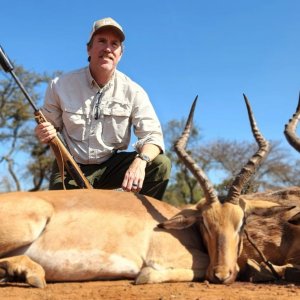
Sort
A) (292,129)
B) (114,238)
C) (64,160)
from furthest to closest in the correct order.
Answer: (64,160) < (292,129) < (114,238)

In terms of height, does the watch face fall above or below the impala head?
above

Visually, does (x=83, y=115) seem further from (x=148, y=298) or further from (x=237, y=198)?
(x=148, y=298)

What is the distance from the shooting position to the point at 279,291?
3.64m

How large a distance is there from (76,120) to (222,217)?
2.30 meters

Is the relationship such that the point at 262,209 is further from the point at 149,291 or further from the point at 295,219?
the point at 149,291

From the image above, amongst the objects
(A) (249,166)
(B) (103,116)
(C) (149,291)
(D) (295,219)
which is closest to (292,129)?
(A) (249,166)

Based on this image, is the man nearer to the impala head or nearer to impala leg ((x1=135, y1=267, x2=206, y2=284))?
the impala head

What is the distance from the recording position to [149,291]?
3533 mm

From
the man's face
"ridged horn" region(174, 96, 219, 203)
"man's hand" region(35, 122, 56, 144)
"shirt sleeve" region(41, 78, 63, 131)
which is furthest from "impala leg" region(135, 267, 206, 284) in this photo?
the man's face

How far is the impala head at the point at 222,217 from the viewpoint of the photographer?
3.94 meters

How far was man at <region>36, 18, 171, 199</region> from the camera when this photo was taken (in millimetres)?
5797

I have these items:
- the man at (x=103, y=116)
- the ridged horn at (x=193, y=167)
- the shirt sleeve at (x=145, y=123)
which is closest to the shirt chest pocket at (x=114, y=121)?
the man at (x=103, y=116)

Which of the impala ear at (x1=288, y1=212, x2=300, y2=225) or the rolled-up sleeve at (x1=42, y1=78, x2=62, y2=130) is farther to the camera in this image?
the rolled-up sleeve at (x1=42, y1=78, x2=62, y2=130)

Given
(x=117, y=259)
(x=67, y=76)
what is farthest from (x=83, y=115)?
(x=117, y=259)
